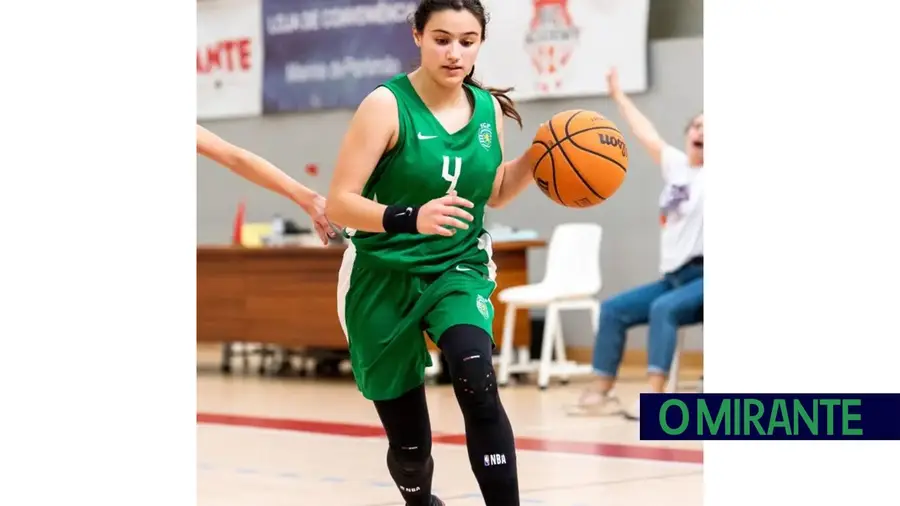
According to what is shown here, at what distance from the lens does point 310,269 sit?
32.2ft

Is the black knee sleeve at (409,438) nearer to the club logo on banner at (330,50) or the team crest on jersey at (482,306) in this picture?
the team crest on jersey at (482,306)

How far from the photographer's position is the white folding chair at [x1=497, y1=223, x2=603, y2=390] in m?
9.08

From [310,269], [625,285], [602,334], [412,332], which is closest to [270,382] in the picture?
[310,269]

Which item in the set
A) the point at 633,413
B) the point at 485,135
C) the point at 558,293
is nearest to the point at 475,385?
the point at 485,135

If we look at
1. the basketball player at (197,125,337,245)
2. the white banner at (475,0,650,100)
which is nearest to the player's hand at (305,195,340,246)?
the basketball player at (197,125,337,245)

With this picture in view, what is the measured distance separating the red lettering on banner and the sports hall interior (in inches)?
19.1

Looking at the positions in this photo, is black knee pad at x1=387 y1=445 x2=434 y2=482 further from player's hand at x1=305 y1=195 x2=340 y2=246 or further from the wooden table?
the wooden table

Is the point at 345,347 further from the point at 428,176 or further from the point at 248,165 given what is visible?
the point at 428,176

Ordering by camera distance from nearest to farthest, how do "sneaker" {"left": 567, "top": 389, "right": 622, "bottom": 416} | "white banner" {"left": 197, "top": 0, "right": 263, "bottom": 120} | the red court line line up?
the red court line < "sneaker" {"left": 567, "top": 389, "right": 622, "bottom": 416} < "white banner" {"left": 197, "top": 0, "right": 263, "bottom": 120}

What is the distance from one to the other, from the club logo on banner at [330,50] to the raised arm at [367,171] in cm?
800

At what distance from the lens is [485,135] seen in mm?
3428

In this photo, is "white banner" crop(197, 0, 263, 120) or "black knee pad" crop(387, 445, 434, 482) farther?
"white banner" crop(197, 0, 263, 120)
